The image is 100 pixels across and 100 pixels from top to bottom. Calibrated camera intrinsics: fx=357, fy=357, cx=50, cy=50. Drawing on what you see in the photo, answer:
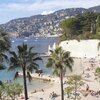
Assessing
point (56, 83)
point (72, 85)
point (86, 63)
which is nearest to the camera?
point (72, 85)

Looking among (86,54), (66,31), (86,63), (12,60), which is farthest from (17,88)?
(66,31)

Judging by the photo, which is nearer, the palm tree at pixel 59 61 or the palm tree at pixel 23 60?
the palm tree at pixel 23 60

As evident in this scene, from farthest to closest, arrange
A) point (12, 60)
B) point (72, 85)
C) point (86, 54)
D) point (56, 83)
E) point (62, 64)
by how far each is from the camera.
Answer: point (86, 54), point (56, 83), point (72, 85), point (62, 64), point (12, 60)

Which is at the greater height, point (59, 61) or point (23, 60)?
point (23, 60)

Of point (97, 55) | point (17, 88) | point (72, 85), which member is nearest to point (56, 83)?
point (72, 85)

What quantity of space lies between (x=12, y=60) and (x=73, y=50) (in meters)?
A: 80.2

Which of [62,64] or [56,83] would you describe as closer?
[62,64]

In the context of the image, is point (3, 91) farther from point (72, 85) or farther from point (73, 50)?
point (73, 50)

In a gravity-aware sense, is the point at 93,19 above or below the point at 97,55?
above

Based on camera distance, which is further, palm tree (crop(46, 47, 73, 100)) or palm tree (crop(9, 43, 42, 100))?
palm tree (crop(46, 47, 73, 100))

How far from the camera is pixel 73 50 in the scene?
351 feet

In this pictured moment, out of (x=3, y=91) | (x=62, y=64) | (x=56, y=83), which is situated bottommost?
(x=56, y=83)

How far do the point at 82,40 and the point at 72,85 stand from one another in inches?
2500

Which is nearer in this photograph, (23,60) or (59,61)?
(23,60)
